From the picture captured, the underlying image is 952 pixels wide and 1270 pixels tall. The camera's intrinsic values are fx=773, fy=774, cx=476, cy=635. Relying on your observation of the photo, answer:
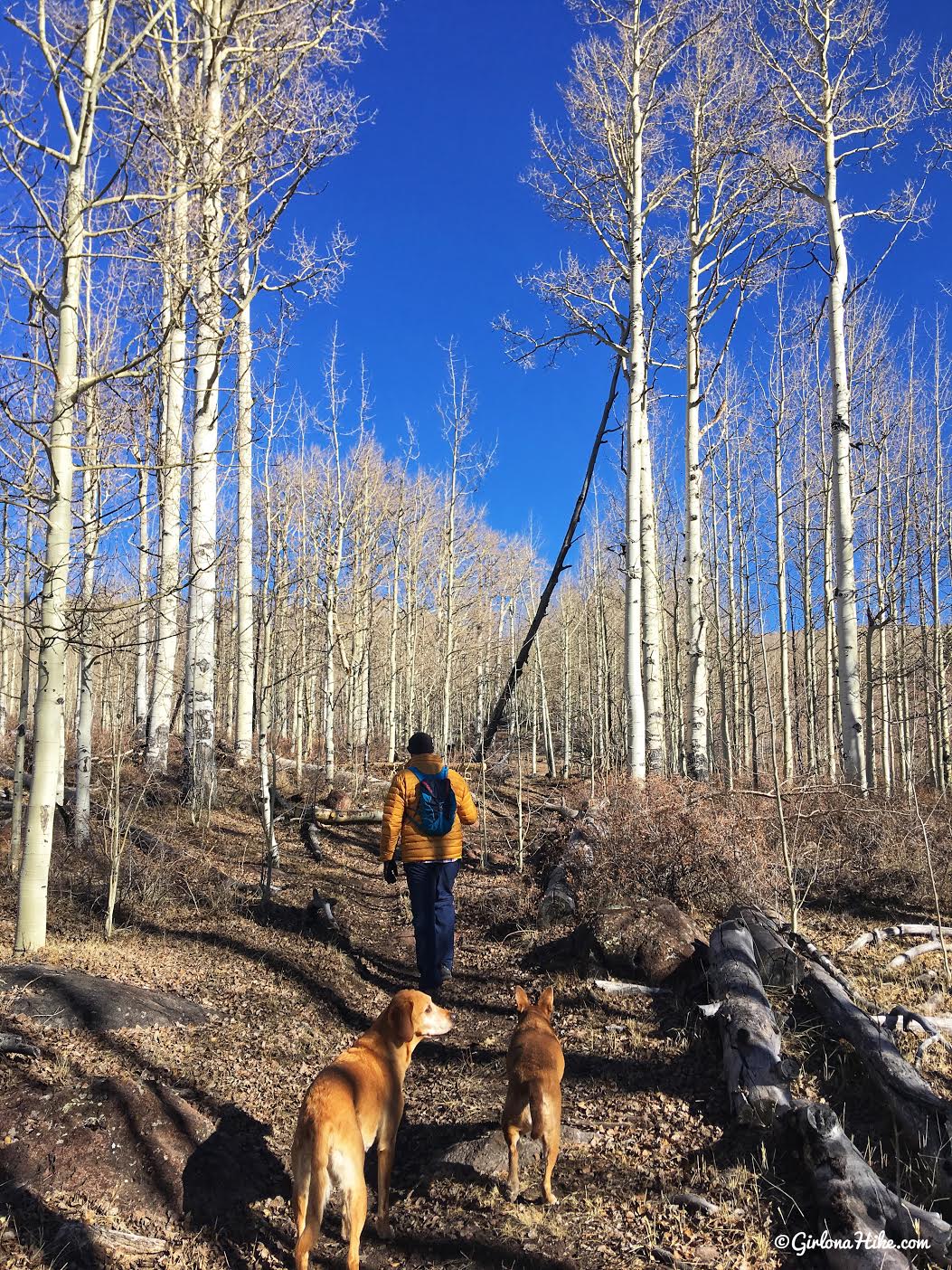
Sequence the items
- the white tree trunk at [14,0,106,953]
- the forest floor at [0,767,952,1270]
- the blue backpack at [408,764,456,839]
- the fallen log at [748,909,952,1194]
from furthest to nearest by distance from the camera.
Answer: the blue backpack at [408,764,456,839] < the white tree trunk at [14,0,106,953] < the fallen log at [748,909,952,1194] < the forest floor at [0,767,952,1270]

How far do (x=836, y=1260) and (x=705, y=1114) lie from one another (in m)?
1.30

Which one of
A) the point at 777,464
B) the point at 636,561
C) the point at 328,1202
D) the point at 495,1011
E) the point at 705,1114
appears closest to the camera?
the point at 328,1202

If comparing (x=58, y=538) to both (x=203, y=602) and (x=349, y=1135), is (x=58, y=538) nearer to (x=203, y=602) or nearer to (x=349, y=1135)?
(x=349, y=1135)

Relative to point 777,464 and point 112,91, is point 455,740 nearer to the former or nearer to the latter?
point 777,464

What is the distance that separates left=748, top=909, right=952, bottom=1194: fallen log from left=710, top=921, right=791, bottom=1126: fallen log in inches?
17.5

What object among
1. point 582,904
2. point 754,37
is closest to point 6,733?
point 582,904

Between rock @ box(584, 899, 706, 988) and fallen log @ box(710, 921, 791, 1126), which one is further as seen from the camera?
rock @ box(584, 899, 706, 988)

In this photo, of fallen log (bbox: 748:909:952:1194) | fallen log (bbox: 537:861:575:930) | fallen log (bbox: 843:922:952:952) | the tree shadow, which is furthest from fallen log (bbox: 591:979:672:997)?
the tree shadow

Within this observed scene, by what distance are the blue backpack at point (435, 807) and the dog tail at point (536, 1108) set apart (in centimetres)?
279

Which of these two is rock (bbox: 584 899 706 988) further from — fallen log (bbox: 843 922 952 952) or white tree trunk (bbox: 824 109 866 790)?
white tree trunk (bbox: 824 109 866 790)

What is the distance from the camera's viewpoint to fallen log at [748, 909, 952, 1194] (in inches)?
146

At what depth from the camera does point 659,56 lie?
43.7 feet

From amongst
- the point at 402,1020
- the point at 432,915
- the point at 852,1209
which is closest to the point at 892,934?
the point at 432,915

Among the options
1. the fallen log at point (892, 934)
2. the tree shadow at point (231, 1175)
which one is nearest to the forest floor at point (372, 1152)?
the tree shadow at point (231, 1175)
